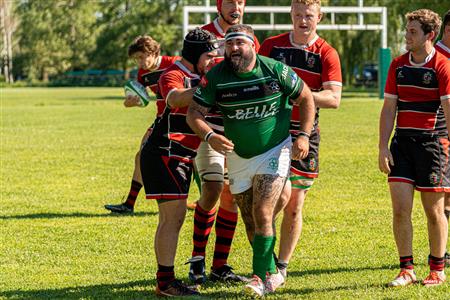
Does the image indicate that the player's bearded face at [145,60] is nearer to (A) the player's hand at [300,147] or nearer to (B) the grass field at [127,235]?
(B) the grass field at [127,235]

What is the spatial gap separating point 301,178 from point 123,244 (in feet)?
8.60

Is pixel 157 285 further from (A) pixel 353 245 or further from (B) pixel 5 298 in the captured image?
(A) pixel 353 245

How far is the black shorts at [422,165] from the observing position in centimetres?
698

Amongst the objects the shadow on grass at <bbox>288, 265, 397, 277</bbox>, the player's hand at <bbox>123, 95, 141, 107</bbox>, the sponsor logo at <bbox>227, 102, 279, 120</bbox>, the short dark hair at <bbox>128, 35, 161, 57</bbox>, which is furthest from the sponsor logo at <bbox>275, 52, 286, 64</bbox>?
the short dark hair at <bbox>128, 35, 161, 57</bbox>

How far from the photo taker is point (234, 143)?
6.46 m

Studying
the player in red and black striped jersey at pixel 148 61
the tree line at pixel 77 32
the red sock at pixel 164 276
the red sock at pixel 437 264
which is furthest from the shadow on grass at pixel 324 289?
the tree line at pixel 77 32

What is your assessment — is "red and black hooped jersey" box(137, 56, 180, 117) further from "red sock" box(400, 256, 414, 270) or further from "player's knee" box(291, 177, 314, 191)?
"red sock" box(400, 256, 414, 270)

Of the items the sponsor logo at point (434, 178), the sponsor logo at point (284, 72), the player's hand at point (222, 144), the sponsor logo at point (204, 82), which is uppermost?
Answer: the sponsor logo at point (284, 72)

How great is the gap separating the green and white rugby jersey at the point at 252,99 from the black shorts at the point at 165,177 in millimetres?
531

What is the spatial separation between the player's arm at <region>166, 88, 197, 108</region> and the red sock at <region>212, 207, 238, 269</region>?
4.39ft

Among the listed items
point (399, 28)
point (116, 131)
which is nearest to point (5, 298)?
point (116, 131)

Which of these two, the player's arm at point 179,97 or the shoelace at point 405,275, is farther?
the shoelace at point 405,275

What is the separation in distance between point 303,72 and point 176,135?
3.85 ft

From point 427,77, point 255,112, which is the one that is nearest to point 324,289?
point 255,112
